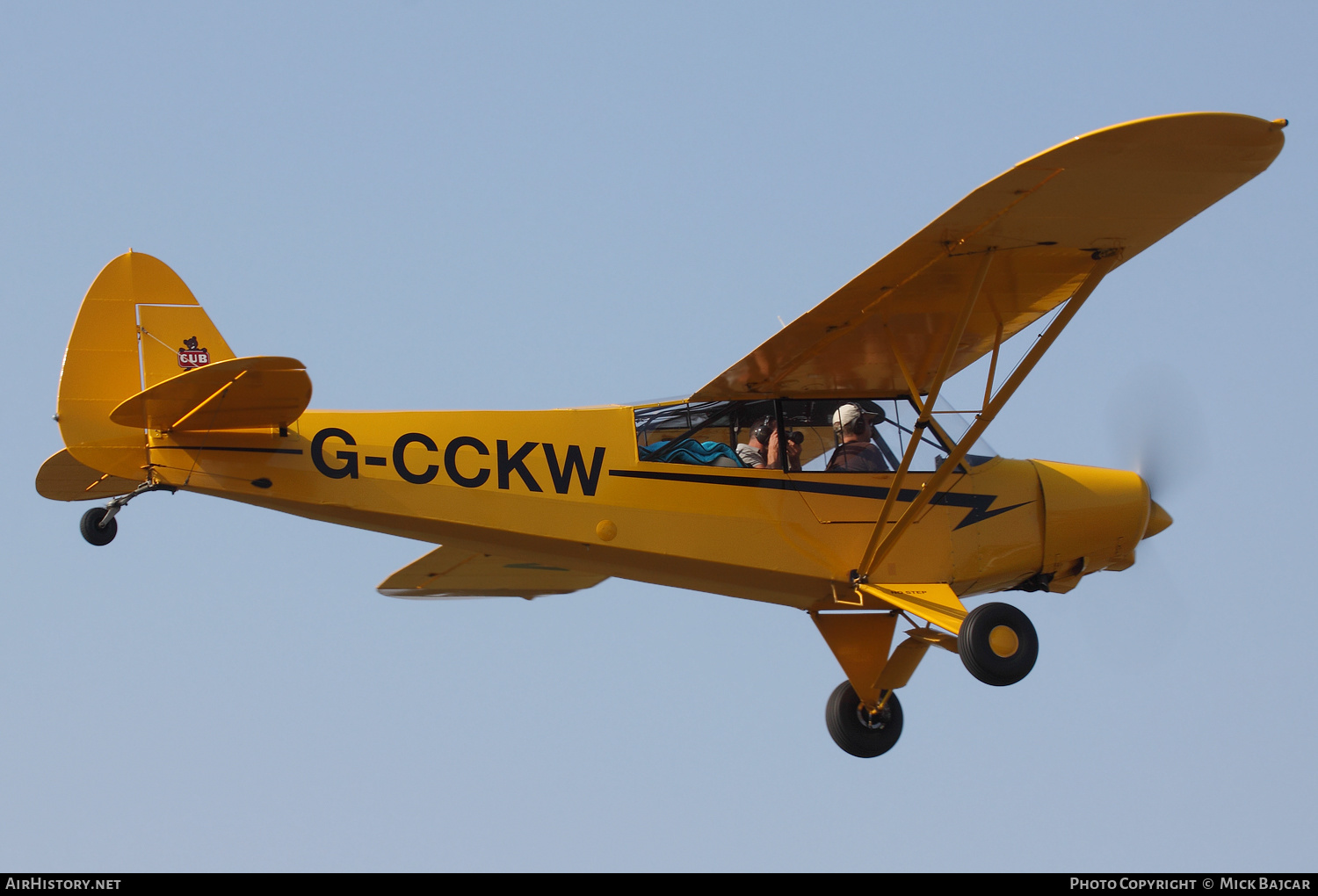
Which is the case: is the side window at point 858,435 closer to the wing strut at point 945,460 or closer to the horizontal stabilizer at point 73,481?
the wing strut at point 945,460

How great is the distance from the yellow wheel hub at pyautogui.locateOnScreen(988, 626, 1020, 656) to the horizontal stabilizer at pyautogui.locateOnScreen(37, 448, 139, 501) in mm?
4875

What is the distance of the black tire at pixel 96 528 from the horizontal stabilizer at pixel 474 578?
315 centimetres

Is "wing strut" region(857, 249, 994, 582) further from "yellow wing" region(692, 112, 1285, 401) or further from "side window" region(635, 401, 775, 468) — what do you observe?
"side window" region(635, 401, 775, 468)

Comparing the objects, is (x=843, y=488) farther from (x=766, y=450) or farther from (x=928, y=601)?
(x=928, y=601)

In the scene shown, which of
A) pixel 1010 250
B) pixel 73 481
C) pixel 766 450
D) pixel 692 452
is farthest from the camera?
pixel 766 450

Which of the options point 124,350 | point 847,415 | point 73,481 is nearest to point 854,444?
point 847,415

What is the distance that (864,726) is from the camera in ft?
33.0

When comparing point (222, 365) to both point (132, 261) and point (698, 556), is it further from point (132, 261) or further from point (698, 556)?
point (698, 556)

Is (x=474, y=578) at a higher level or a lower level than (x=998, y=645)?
higher

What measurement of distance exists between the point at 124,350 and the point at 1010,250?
196 inches

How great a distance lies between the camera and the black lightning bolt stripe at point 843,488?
335 inches

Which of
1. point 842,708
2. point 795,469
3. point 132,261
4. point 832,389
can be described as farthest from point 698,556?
point 132,261

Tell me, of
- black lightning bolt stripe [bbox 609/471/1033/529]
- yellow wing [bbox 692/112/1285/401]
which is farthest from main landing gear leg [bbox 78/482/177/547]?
yellow wing [bbox 692/112/1285/401]

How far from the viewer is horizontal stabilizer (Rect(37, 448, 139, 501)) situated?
782 centimetres
